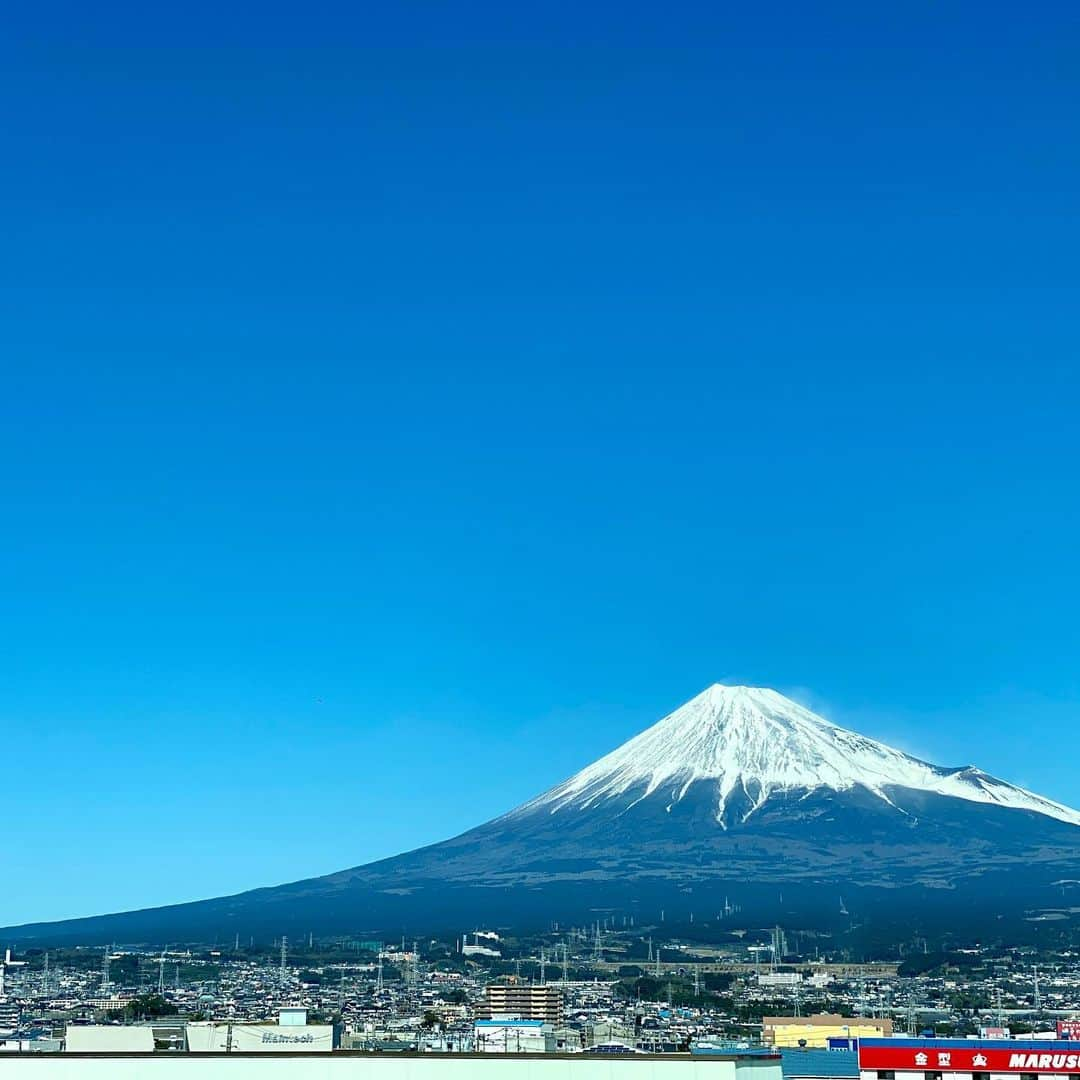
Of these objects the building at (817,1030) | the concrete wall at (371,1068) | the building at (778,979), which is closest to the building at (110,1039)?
the concrete wall at (371,1068)

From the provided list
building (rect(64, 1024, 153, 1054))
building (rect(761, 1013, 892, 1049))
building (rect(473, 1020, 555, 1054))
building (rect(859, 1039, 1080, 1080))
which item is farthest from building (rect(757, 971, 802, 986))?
building (rect(64, 1024, 153, 1054))

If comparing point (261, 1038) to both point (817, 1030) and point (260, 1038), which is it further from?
point (817, 1030)

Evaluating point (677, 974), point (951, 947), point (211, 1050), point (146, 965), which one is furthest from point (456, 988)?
point (211, 1050)

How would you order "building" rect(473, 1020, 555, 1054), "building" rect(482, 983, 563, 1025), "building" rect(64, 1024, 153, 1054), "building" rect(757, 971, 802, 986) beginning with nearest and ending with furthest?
"building" rect(64, 1024, 153, 1054) → "building" rect(473, 1020, 555, 1054) → "building" rect(482, 983, 563, 1025) → "building" rect(757, 971, 802, 986)

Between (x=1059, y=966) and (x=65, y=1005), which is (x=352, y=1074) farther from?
(x=1059, y=966)

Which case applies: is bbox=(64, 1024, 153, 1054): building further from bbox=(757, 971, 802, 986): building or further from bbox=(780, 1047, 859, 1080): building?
bbox=(757, 971, 802, 986): building
